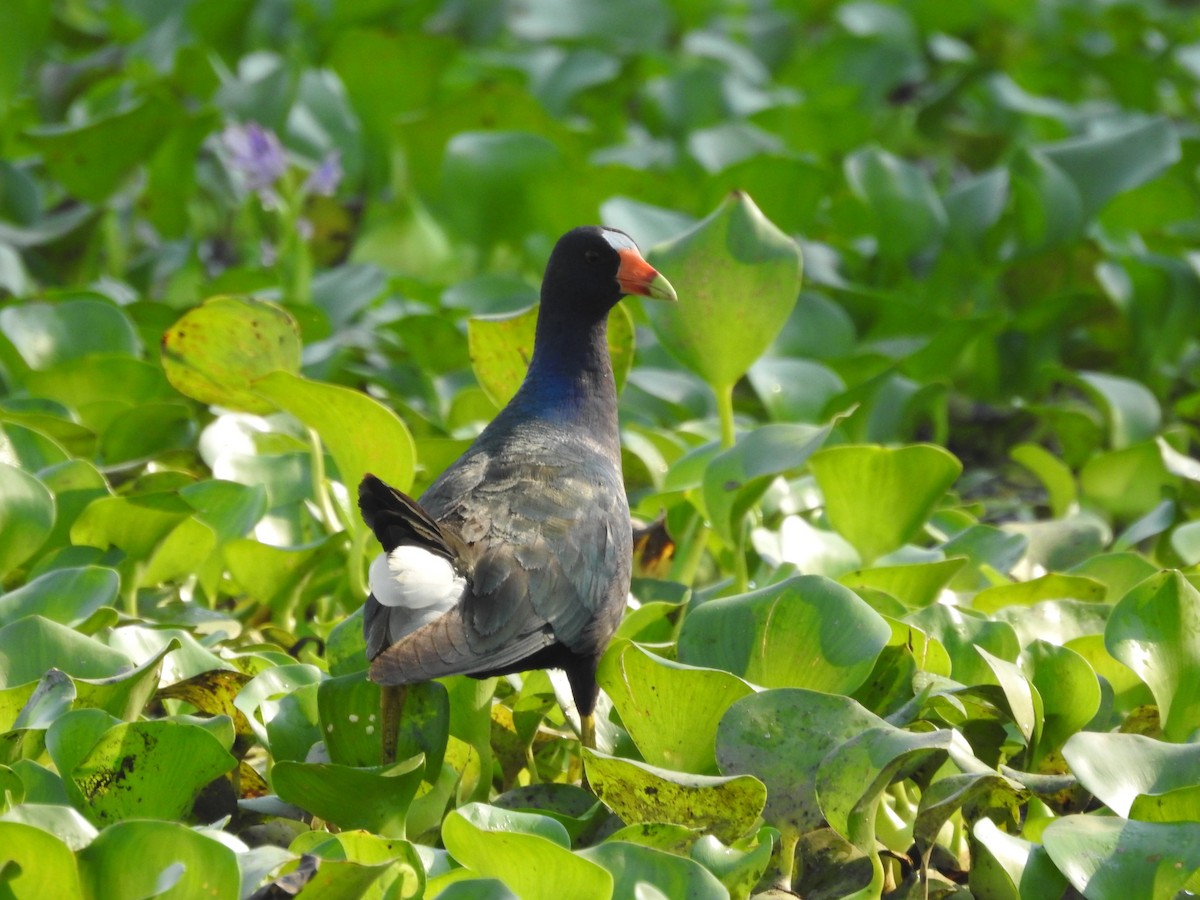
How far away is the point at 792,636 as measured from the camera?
7.48 feet

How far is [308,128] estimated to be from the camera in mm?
5215

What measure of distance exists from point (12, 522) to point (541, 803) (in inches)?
39.0

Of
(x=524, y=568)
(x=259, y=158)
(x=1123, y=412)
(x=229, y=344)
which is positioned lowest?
(x=1123, y=412)

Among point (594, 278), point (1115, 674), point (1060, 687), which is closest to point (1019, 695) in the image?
point (1060, 687)

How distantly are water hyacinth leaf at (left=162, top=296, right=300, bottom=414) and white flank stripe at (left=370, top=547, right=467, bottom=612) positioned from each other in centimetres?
81

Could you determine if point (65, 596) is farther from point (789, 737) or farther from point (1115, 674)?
point (1115, 674)

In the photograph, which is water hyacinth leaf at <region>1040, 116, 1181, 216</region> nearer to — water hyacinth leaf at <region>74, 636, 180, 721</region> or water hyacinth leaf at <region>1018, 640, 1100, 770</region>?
water hyacinth leaf at <region>1018, 640, 1100, 770</region>

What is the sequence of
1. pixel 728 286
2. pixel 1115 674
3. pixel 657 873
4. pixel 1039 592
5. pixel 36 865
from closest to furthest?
pixel 36 865, pixel 657 873, pixel 1115 674, pixel 1039 592, pixel 728 286

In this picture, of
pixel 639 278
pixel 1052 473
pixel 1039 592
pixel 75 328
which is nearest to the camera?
pixel 1039 592

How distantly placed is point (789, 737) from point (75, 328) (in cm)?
220

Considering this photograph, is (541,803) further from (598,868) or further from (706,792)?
(598,868)

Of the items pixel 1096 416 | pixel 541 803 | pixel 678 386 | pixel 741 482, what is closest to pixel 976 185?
pixel 1096 416

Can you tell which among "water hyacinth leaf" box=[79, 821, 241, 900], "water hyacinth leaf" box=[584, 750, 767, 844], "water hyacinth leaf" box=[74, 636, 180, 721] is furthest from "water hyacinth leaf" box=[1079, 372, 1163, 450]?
"water hyacinth leaf" box=[79, 821, 241, 900]

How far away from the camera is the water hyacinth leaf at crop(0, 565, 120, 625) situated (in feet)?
7.98
